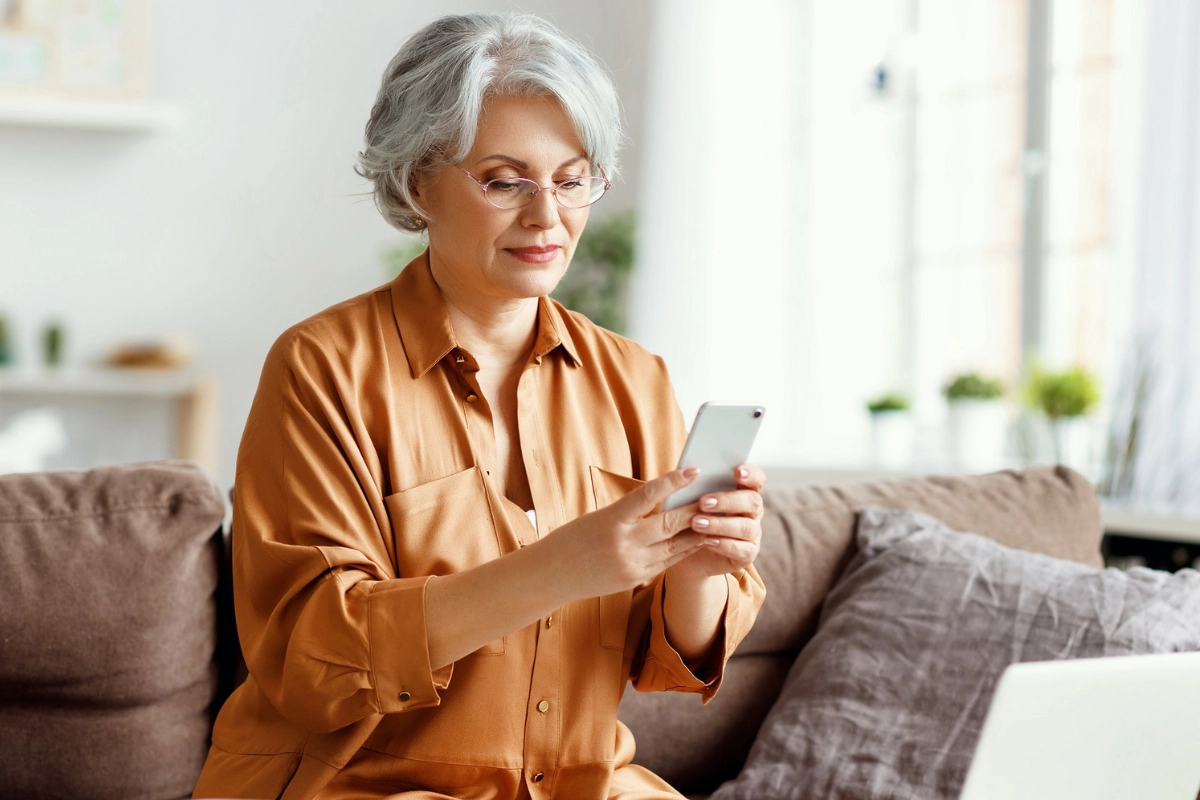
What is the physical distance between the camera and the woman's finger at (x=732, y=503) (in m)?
1.19

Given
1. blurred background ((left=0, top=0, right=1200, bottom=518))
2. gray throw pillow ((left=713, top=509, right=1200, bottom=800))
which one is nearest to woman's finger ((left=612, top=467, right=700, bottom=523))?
gray throw pillow ((left=713, top=509, right=1200, bottom=800))

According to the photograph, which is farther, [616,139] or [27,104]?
[27,104]

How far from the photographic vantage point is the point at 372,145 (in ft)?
4.75

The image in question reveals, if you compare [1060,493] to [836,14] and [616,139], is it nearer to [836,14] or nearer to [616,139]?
[616,139]

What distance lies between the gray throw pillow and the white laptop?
679 millimetres

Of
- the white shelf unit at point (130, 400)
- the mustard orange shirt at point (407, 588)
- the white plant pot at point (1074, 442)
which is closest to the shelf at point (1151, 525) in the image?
the white plant pot at point (1074, 442)

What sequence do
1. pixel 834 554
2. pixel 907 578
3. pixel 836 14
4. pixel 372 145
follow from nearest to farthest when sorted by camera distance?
pixel 372 145 < pixel 907 578 < pixel 834 554 < pixel 836 14

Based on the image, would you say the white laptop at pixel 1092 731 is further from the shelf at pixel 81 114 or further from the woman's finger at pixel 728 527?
the shelf at pixel 81 114

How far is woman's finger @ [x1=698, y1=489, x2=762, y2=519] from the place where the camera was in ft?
3.89

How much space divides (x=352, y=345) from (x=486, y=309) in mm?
173

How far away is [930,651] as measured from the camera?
1742 mm

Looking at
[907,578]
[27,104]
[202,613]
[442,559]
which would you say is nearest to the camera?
[442,559]

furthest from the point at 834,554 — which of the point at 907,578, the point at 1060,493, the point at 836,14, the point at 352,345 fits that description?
the point at 836,14

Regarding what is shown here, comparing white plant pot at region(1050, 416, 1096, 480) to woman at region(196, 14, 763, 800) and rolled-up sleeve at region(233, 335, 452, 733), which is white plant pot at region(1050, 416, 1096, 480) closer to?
woman at region(196, 14, 763, 800)
